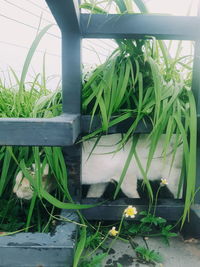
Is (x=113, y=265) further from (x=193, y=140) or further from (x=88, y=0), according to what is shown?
(x=88, y=0)

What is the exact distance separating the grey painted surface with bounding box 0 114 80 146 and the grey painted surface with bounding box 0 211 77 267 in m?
0.28

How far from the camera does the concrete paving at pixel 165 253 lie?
80 centimetres

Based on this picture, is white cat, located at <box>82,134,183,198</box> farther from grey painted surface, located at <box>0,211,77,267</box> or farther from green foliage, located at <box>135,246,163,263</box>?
grey painted surface, located at <box>0,211,77,267</box>

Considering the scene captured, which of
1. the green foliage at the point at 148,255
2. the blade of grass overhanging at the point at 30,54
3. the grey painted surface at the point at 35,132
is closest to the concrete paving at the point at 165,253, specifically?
the green foliage at the point at 148,255

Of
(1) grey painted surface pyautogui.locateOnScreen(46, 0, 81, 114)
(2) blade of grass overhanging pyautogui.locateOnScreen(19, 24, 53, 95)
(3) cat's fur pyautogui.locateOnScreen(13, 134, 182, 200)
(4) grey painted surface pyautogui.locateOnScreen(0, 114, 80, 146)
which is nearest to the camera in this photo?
(4) grey painted surface pyautogui.locateOnScreen(0, 114, 80, 146)

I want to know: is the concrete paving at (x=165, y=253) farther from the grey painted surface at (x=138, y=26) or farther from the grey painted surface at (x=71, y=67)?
the grey painted surface at (x=138, y=26)

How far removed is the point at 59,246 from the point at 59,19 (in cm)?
60

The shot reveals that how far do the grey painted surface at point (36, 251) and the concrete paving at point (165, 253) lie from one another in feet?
0.68

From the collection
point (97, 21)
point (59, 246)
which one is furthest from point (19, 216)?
point (97, 21)

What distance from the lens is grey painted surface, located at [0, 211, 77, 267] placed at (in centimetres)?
63

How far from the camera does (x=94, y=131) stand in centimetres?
84

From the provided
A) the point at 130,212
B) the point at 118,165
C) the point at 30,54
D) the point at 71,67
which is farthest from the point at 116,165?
the point at 30,54

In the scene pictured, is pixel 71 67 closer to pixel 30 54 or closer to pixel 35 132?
pixel 30 54

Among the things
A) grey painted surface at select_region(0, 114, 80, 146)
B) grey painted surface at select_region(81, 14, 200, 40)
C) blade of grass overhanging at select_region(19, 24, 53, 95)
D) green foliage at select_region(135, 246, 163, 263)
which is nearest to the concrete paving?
green foliage at select_region(135, 246, 163, 263)
